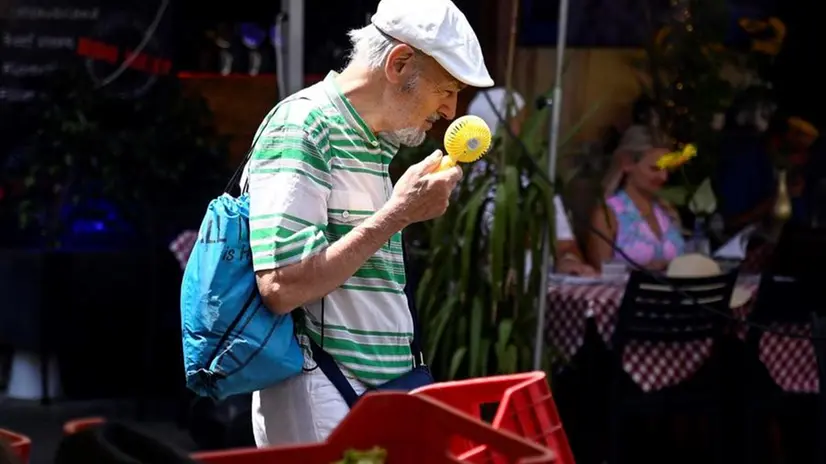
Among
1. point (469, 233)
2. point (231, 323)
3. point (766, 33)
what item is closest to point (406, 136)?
point (231, 323)

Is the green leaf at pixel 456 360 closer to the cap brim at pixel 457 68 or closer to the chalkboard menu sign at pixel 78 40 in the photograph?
the chalkboard menu sign at pixel 78 40

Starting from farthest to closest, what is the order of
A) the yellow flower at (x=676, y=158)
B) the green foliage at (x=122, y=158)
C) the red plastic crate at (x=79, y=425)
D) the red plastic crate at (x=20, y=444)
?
the yellow flower at (x=676, y=158)
the green foliage at (x=122, y=158)
the red plastic crate at (x=20, y=444)
the red plastic crate at (x=79, y=425)

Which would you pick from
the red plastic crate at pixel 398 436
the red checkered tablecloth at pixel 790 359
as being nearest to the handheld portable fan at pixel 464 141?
the red plastic crate at pixel 398 436

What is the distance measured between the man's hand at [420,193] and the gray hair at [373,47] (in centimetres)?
24

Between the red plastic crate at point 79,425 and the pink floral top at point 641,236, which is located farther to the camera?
the pink floral top at point 641,236

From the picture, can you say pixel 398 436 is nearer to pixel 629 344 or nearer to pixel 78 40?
pixel 629 344

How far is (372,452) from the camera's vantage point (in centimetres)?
189

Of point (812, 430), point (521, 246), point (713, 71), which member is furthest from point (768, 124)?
point (521, 246)

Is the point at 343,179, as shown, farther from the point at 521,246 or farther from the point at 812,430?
the point at 812,430

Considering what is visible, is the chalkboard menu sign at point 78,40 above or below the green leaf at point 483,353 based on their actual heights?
above

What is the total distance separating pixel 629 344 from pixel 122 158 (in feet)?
7.22

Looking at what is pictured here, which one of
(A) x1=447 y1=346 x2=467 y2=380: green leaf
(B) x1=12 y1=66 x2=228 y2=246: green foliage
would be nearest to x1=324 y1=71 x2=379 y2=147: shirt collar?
(A) x1=447 y1=346 x2=467 y2=380: green leaf

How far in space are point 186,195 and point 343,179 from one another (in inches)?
130

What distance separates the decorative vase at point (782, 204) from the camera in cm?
610
